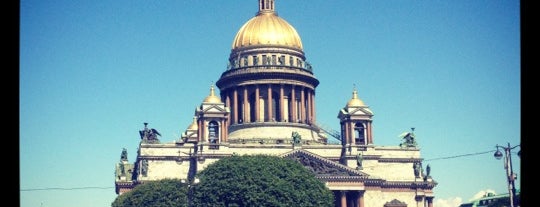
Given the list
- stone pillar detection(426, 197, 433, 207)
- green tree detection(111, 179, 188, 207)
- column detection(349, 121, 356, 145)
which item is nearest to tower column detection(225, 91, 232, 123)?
column detection(349, 121, 356, 145)

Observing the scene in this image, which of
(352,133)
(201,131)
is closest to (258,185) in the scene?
(201,131)

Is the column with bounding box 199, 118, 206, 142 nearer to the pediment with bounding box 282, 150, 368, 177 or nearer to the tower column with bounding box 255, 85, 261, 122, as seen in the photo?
the pediment with bounding box 282, 150, 368, 177

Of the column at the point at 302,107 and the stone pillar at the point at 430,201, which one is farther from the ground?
the column at the point at 302,107

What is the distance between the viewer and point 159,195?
7569cm

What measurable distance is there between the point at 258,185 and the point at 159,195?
11.1m

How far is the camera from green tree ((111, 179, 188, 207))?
246ft

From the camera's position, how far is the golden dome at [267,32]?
105875 millimetres

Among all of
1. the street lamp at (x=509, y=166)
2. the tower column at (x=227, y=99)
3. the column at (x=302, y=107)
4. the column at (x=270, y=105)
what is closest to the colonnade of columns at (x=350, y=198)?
the column at (x=302, y=107)

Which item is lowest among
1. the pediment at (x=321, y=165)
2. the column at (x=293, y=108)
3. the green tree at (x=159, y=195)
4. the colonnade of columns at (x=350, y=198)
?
the colonnade of columns at (x=350, y=198)

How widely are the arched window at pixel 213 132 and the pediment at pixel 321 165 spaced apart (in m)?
9.08

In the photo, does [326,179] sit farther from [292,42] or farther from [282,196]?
[292,42]

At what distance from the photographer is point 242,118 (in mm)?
102062

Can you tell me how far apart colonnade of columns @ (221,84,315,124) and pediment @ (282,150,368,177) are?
12.4 meters

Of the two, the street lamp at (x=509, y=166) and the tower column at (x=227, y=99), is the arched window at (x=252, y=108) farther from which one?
the street lamp at (x=509, y=166)
